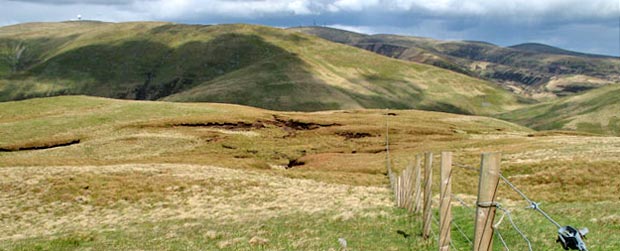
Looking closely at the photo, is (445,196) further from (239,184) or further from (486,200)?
(239,184)

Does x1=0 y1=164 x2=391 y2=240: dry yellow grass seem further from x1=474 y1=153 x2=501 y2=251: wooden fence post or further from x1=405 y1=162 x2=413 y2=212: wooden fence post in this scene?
x1=474 y1=153 x2=501 y2=251: wooden fence post

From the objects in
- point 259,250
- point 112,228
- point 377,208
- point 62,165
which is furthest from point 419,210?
point 62,165

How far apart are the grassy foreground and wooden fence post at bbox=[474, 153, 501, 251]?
7.02 m

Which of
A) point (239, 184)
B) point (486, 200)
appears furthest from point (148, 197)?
point (486, 200)

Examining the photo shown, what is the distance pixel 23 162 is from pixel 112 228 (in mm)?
26932

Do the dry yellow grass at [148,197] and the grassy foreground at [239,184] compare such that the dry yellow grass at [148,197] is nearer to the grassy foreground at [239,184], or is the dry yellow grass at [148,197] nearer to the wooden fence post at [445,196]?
the grassy foreground at [239,184]

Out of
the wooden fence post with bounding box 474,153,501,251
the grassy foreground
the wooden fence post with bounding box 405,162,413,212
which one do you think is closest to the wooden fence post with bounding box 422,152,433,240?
the grassy foreground

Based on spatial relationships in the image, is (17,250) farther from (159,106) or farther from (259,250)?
(159,106)

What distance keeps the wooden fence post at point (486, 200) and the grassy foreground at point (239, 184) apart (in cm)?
702

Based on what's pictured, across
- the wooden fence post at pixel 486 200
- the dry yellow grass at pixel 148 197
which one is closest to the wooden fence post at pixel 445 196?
the wooden fence post at pixel 486 200

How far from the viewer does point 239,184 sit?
4181cm

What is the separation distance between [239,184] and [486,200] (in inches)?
1328

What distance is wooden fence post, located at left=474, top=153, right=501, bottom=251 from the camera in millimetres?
9680

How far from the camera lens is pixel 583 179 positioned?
115 feet
